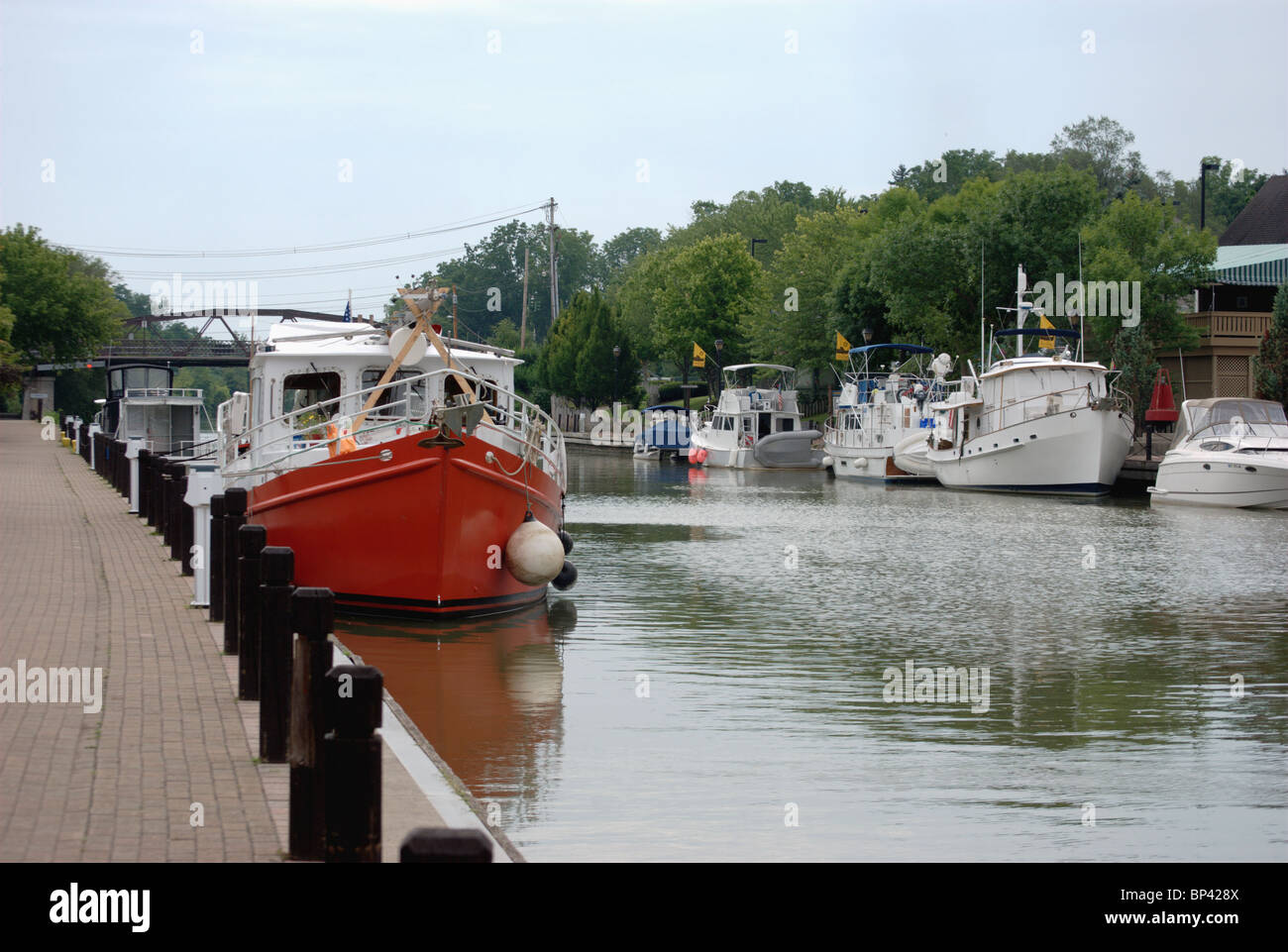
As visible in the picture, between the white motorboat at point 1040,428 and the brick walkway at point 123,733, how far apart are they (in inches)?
1189

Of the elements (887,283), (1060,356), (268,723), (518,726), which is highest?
(887,283)

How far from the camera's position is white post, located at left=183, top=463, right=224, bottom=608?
12.2 metres

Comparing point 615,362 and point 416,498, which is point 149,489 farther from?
point 615,362

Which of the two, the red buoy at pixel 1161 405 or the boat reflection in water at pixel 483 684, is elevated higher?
the red buoy at pixel 1161 405

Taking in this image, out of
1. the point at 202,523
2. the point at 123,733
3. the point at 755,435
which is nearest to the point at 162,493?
the point at 202,523

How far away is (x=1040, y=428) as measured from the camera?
40.7m

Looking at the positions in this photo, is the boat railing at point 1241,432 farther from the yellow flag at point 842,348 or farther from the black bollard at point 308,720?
the black bollard at point 308,720

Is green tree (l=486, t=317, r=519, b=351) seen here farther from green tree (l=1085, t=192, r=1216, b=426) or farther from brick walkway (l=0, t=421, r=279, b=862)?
brick walkway (l=0, t=421, r=279, b=862)

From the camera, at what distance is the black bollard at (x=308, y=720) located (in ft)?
18.7

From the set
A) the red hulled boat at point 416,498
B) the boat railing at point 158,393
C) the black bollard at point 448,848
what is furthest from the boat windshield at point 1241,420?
the black bollard at point 448,848

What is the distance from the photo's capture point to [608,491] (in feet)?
138

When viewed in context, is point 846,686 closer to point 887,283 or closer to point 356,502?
point 356,502

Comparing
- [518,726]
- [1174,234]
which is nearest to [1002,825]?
[518,726]
